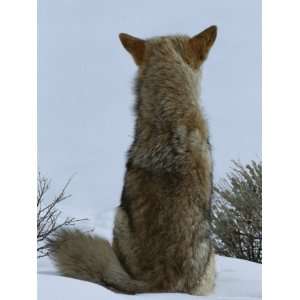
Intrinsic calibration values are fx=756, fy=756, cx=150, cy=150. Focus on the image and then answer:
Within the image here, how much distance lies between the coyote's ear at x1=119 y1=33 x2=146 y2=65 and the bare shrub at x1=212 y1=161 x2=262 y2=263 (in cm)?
55

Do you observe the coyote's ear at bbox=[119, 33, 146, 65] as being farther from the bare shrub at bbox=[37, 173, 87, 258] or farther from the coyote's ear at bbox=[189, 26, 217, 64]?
the bare shrub at bbox=[37, 173, 87, 258]

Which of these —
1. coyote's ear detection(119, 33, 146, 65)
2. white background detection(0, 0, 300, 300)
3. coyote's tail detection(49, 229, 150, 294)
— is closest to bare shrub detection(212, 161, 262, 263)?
white background detection(0, 0, 300, 300)

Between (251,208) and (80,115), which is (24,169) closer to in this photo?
(80,115)

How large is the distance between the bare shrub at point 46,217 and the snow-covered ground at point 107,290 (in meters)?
0.07

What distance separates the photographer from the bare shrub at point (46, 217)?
9.63 ft

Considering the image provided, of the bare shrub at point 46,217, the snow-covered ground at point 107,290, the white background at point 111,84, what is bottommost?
the snow-covered ground at point 107,290

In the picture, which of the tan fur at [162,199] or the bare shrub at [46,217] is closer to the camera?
the tan fur at [162,199]

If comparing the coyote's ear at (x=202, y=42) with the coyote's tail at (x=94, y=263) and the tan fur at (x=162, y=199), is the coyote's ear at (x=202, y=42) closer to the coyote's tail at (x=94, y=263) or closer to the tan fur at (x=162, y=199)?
the tan fur at (x=162, y=199)

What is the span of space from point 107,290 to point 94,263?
0.37ft

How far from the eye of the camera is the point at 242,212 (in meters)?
3.02

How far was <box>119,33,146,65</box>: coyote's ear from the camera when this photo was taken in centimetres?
289

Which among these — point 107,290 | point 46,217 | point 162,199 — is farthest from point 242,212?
point 46,217

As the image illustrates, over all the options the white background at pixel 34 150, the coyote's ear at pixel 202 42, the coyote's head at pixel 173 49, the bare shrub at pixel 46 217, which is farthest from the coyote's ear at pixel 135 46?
the bare shrub at pixel 46 217

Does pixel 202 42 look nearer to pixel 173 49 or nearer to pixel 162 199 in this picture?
pixel 173 49
